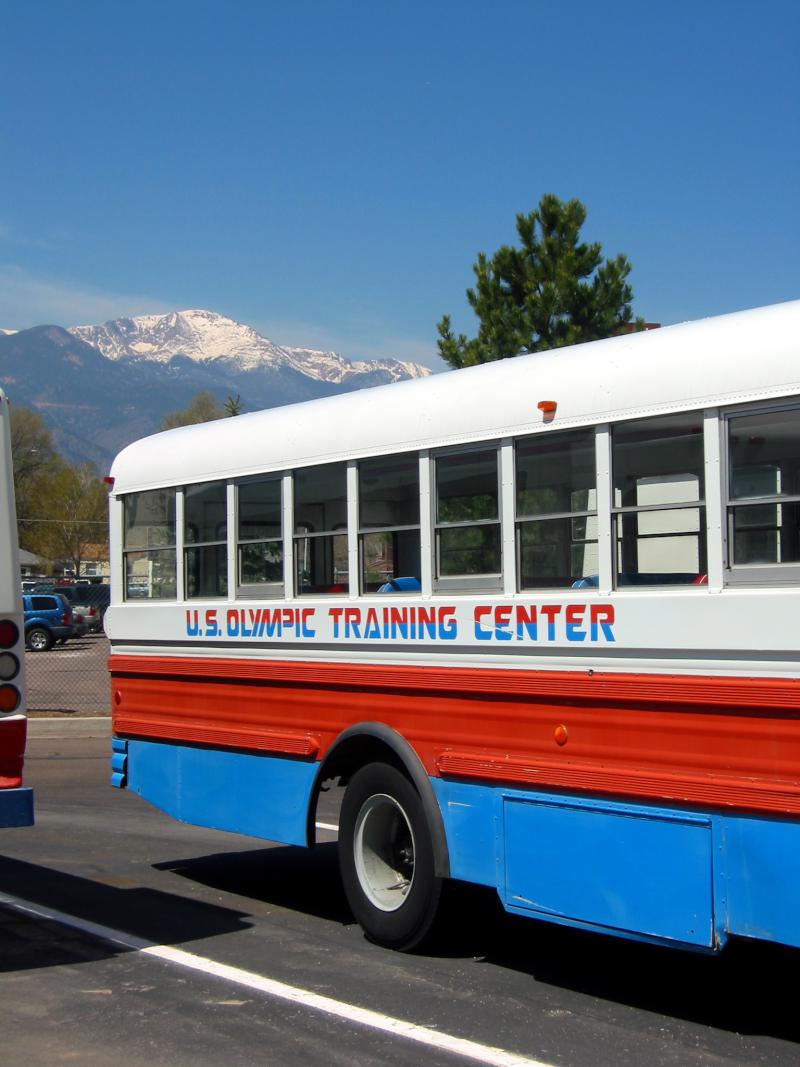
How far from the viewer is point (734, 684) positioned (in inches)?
220

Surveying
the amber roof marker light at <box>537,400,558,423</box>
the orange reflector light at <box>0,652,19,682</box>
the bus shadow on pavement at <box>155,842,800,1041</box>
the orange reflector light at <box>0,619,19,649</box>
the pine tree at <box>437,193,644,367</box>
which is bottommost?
the bus shadow on pavement at <box>155,842,800,1041</box>

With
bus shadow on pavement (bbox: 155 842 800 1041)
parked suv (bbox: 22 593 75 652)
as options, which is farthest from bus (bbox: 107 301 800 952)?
parked suv (bbox: 22 593 75 652)

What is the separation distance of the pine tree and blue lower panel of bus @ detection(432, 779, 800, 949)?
15841mm

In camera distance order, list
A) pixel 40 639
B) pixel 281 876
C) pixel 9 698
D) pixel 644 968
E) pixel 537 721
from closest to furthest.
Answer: pixel 537 721
pixel 644 968
pixel 9 698
pixel 281 876
pixel 40 639

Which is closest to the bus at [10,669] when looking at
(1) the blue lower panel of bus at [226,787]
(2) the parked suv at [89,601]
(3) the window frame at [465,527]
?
(1) the blue lower panel of bus at [226,787]

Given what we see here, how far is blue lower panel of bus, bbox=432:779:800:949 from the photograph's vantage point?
17.7 feet

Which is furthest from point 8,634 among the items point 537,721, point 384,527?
point 537,721

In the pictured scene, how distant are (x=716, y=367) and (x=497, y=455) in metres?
1.38

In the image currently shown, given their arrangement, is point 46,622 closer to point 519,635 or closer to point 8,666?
point 8,666

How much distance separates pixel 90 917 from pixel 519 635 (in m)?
3.32

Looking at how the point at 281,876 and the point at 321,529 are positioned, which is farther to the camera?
the point at 281,876

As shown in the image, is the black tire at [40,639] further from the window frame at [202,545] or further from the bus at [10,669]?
the bus at [10,669]

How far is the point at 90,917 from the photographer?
8.12 metres

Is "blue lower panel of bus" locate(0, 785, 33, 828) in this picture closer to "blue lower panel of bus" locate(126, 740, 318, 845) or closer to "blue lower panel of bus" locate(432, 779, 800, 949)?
"blue lower panel of bus" locate(126, 740, 318, 845)
